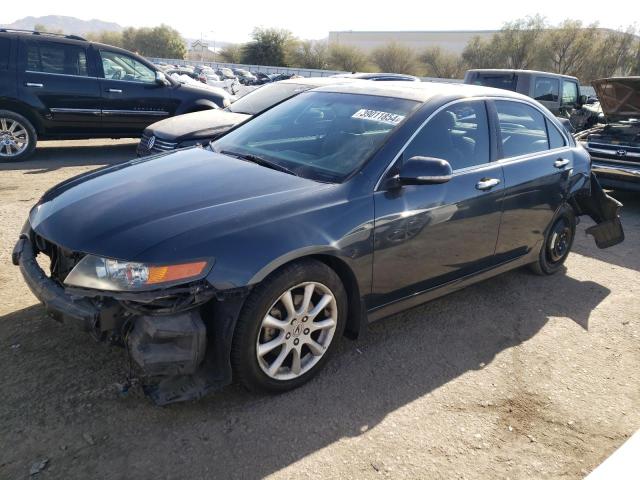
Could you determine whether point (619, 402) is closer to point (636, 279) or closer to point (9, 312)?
point (636, 279)

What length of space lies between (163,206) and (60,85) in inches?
266

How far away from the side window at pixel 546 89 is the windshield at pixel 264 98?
6.14m

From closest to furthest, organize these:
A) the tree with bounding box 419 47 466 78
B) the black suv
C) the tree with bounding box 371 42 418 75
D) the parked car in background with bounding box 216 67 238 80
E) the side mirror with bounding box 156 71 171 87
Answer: the black suv < the side mirror with bounding box 156 71 171 87 < the parked car in background with bounding box 216 67 238 80 < the tree with bounding box 419 47 466 78 < the tree with bounding box 371 42 418 75

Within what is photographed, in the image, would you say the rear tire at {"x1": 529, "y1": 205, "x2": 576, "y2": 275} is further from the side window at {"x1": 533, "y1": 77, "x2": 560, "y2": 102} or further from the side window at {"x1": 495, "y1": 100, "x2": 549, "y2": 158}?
the side window at {"x1": 533, "y1": 77, "x2": 560, "y2": 102}

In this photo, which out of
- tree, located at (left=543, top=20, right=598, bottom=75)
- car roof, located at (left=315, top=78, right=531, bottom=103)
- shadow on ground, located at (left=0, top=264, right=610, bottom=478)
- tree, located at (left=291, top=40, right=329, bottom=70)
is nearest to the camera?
shadow on ground, located at (left=0, top=264, right=610, bottom=478)

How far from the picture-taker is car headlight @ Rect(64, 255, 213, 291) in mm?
2457

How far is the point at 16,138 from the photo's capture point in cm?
824

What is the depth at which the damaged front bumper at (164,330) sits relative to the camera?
97.9 inches

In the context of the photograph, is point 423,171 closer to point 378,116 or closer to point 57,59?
point 378,116

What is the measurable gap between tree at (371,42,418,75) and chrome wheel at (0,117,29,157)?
4883 centimetres

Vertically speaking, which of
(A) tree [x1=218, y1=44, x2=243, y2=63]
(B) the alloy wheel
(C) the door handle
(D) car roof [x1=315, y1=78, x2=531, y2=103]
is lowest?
(B) the alloy wheel

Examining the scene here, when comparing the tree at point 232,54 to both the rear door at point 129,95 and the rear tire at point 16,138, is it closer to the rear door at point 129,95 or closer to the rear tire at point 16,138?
the rear door at point 129,95

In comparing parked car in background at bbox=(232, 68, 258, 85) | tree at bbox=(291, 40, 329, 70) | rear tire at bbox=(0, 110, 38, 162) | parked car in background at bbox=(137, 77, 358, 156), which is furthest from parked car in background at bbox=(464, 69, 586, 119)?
tree at bbox=(291, 40, 329, 70)

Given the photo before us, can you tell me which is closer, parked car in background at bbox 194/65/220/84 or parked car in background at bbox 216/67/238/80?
parked car in background at bbox 194/65/220/84
